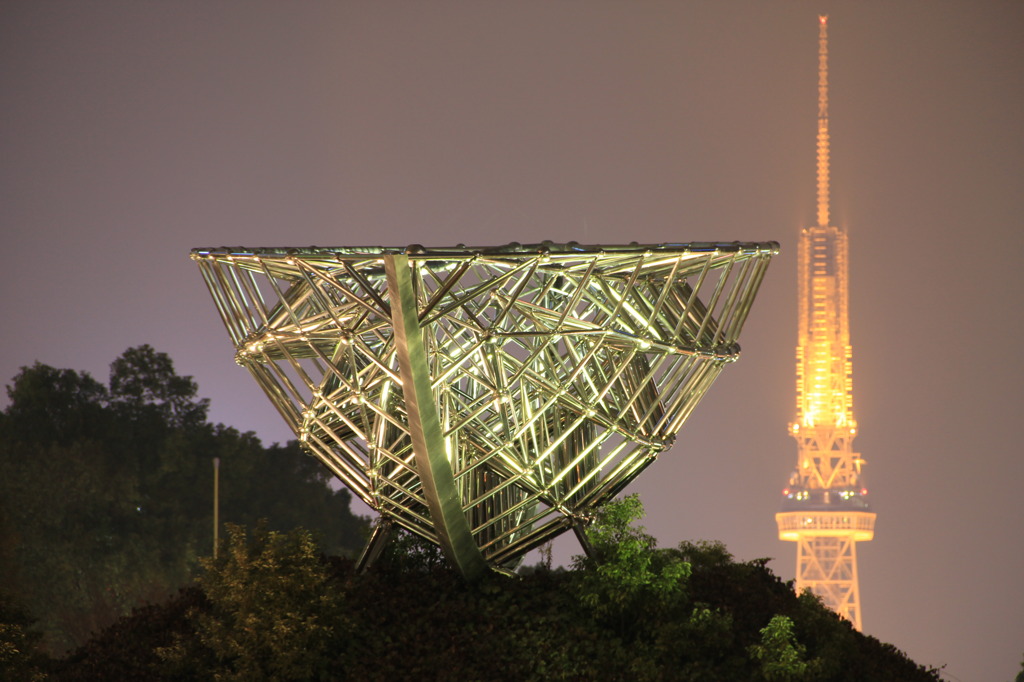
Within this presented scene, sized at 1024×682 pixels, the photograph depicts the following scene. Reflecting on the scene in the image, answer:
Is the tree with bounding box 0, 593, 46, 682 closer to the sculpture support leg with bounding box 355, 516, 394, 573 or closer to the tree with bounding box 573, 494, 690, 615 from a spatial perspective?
the sculpture support leg with bounding box 355, 516, 394, 573

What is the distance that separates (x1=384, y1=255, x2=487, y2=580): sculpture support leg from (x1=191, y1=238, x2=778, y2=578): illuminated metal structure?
4 centimetres

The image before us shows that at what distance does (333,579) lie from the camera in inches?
1405

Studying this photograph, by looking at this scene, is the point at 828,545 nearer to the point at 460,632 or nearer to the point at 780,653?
the point at 780,653

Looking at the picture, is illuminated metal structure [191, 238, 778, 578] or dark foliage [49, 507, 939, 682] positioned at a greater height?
illuminated metal structure [191, 238, 778, 578]

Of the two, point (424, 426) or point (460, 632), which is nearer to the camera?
point (424, 426)

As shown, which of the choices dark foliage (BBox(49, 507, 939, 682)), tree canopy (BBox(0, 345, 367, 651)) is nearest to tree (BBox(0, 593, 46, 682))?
dark foliage (BBox(49, 507, 939, 682))

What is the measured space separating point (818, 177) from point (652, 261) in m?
86.7

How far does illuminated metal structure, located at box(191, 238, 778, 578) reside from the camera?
31766mm

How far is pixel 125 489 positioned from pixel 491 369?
41.9m

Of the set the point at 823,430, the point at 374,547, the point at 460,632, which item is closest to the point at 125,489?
the point at 374,547

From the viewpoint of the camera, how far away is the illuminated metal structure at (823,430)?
381 ft

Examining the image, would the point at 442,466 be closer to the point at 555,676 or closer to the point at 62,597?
the point at 555,676

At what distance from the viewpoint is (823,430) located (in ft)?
384

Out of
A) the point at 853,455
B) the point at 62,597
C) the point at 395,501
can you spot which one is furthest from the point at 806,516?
the point at 395,501
